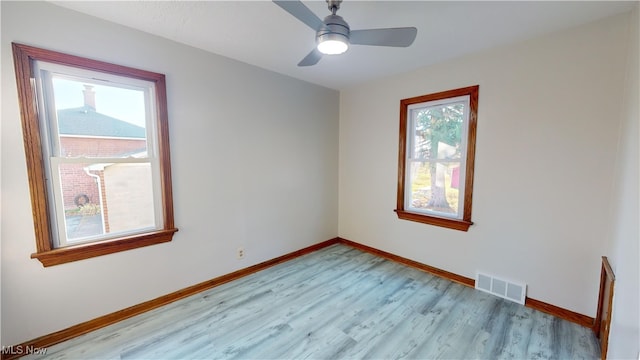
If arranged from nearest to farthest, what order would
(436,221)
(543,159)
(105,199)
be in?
(105,199)
(543,159)
(436,221)

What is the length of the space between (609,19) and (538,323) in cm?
246

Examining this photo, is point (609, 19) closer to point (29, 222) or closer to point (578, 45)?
point (578, 45)

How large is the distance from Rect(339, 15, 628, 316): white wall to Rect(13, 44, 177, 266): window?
2.85 meters

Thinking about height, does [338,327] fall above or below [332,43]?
below

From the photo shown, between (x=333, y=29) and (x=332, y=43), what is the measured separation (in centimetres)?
9

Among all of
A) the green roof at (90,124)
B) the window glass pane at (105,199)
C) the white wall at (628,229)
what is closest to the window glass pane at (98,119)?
the green roof at (90,124)

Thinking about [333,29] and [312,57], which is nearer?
[333,29]

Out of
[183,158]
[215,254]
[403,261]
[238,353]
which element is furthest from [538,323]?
[183,158]

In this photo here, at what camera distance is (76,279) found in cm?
191

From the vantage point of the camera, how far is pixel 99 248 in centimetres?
197

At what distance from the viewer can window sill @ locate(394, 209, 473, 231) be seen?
269cm

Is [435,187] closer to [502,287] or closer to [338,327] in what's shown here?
[502,287]

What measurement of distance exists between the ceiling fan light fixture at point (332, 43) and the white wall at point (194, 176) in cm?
148

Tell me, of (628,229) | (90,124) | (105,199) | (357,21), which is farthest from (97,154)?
(628,229)
